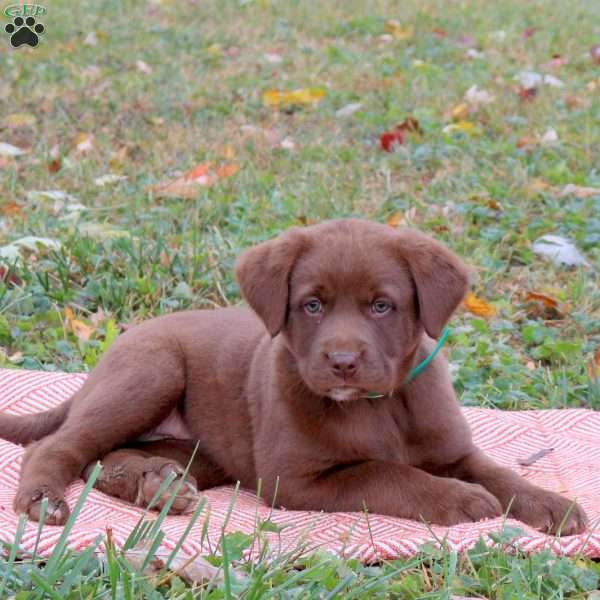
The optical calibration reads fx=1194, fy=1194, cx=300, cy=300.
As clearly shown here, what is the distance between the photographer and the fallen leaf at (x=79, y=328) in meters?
5.31

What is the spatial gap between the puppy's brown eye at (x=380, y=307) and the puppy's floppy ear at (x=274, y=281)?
0.99ft

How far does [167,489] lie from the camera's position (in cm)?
386

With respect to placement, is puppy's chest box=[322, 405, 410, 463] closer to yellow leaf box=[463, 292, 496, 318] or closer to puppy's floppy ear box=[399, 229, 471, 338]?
puppy's floppy ear box=[399, 229, 471, 338]

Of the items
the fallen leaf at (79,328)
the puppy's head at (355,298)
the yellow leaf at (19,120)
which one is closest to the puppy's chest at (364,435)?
the puppy's head at (355,298)

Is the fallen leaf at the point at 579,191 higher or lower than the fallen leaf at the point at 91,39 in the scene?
lower

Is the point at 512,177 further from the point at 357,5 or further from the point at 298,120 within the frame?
the point at 357,5

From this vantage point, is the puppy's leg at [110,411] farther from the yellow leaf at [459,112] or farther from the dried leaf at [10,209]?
the yellow leaf at [459,112]

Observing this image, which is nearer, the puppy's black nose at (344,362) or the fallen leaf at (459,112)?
the puppy's black nose at (344,362)

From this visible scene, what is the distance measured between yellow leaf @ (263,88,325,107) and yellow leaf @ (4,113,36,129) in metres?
1.82

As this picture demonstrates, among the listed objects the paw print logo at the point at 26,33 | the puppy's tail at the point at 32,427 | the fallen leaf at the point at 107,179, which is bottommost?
the puppy's tail at the point at 32,427

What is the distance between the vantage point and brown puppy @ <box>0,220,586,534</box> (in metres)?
3.68

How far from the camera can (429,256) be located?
3.80 metres

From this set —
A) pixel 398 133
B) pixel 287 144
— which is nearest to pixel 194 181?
pixel 287 144

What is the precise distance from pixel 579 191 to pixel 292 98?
3.05 m
